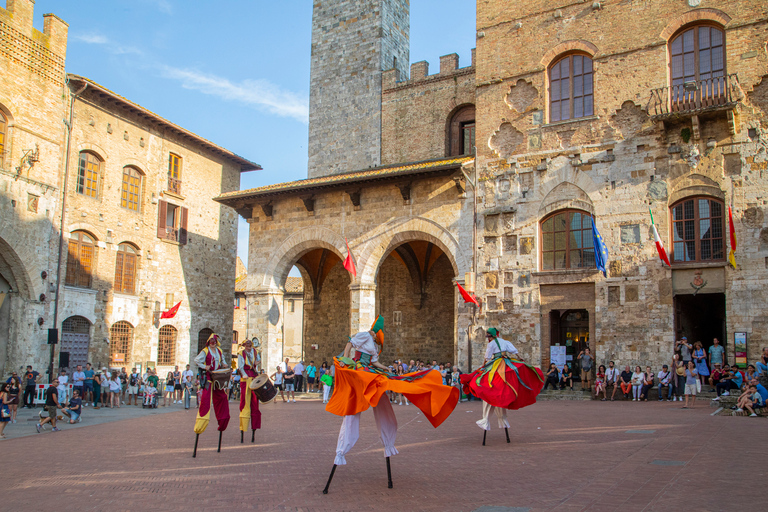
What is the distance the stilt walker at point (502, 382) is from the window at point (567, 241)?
10.8 meters

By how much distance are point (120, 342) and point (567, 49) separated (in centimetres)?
2052

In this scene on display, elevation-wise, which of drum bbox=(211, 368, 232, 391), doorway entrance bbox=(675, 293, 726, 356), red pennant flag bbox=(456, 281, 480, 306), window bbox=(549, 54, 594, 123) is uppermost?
window bbox=(549, 54, 594, 123)

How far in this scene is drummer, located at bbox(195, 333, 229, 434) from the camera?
10.2m

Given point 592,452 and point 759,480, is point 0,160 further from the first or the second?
point 759,480

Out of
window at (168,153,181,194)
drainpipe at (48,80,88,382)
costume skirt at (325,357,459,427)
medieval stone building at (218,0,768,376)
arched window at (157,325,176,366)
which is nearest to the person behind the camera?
costume skirt at (325,357,459,427)

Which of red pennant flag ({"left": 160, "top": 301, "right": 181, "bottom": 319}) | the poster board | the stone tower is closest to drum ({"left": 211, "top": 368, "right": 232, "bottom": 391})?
the poster board

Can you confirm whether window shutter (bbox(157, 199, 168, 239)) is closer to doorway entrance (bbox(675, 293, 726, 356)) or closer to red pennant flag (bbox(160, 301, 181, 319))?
red pennant flag (bbox(160, 301, 181, 319))

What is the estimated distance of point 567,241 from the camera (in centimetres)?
2102

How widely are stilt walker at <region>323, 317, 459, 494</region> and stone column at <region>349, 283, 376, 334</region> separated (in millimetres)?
16346

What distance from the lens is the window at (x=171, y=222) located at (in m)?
29.0

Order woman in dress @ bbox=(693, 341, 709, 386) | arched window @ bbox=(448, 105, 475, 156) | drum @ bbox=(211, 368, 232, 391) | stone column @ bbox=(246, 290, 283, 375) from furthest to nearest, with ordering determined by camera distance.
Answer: arched window @ bbox=(448, 105, 475, 156), stone column @ bbox=(246, 290, 283, 375), woman in dress @ bbox=(693, 341, 709, 386), drum @ bbox=(211, 368, 232, 391)

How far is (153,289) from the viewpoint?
93.1ft

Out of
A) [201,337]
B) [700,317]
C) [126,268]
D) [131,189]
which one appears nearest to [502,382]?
[700,317]

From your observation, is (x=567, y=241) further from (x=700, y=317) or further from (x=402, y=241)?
(x=402, y=241)
